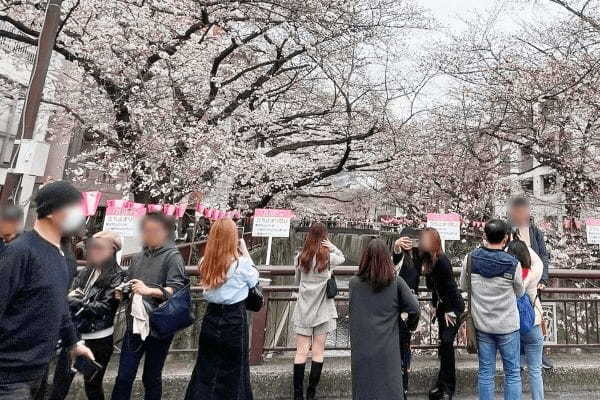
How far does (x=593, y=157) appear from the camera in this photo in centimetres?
1059

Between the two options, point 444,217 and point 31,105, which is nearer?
point 31,105

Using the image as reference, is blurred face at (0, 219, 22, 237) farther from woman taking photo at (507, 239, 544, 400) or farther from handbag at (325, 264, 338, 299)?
woman taking photo at (507, 239, 544, 400)

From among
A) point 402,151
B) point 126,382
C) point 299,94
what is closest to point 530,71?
point 402,151

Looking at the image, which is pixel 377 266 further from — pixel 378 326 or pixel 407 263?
pixel 407 263

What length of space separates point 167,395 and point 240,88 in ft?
39.3

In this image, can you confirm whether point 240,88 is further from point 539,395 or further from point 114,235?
point 539,395

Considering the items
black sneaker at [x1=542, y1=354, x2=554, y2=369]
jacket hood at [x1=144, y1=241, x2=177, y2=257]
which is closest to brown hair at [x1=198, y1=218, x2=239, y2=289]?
jacket hood at [x1=144, y1=241, x2=177, y2=257]

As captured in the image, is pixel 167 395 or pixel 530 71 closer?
pixel 167 395

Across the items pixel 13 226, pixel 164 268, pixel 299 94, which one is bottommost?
pixel 164 268

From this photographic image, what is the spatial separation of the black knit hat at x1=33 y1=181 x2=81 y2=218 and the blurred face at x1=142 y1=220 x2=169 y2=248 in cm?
110

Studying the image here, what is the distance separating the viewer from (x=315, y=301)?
11.6ft

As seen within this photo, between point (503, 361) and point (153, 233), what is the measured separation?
3.30m

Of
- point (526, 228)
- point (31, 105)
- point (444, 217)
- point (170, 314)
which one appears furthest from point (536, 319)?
point (31, 105)

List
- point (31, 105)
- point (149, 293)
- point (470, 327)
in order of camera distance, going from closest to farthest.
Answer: point (149, 293) → point (470, 327) → point (31, 105)
